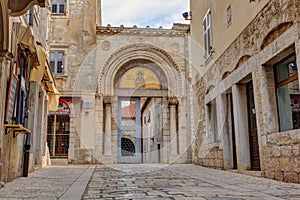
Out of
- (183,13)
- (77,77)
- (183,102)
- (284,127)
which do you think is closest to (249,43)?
(284,127)

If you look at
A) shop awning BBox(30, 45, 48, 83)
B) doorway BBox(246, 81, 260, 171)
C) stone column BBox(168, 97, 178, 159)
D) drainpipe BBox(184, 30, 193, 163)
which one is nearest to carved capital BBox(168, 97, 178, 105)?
stone column BBox(168, 97, 178, 159)

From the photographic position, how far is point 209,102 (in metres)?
10.6

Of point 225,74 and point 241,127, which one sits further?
point 225,74

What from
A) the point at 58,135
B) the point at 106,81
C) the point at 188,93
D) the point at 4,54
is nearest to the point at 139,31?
the point at 106,81

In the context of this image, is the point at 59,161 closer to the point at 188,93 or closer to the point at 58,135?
the point at 58,135

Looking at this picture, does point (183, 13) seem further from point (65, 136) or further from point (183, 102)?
point (65, 136)

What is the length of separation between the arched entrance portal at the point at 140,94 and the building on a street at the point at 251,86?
15.0 ft

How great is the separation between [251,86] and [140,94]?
9.55 meters

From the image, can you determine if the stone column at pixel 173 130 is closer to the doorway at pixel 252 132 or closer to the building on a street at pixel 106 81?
the building on a street at pixel 106 81

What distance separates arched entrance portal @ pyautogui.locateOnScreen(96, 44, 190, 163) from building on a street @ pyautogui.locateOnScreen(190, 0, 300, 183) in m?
4.57

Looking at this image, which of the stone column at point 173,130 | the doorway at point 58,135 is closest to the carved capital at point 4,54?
the doorway at point 58,135

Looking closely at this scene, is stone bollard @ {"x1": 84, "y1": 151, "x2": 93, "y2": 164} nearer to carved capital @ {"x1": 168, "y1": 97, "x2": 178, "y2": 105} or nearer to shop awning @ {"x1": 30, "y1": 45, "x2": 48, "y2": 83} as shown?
carved capital @ {"x1": 168, "y1": 97, "x2": 178, "y2": 105}

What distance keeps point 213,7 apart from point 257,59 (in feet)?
13.4

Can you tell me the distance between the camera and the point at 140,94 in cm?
1688
